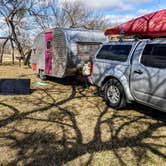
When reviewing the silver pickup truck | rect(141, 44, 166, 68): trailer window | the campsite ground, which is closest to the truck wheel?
the silver pickup truck

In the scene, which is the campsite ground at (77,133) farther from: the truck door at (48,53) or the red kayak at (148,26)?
the truck door at (48,53)

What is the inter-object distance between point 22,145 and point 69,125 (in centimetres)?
132

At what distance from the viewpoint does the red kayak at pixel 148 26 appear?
6422 millimetres

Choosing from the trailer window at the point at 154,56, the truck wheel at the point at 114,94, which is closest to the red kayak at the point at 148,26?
the trailer window at the point at 154,56

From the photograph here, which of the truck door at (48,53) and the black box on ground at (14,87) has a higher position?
the truck door at (48,53)

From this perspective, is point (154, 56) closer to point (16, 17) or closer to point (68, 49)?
point (68, 49)

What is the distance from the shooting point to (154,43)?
606 cm

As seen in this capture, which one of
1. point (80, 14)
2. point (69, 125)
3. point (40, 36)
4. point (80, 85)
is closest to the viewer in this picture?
point (69, 125)

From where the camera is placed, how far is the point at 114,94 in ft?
23.4

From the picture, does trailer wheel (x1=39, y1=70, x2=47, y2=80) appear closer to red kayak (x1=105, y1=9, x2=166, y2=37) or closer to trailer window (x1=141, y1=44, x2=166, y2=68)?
red kayak (x1=105, y1=9, x2=166, y2=37)

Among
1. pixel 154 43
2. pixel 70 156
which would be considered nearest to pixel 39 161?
pixel 70 156

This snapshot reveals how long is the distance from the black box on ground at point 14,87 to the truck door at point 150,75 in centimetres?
384

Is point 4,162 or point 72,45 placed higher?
point 72,45

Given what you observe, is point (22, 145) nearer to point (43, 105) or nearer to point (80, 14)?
point (43, 105)
